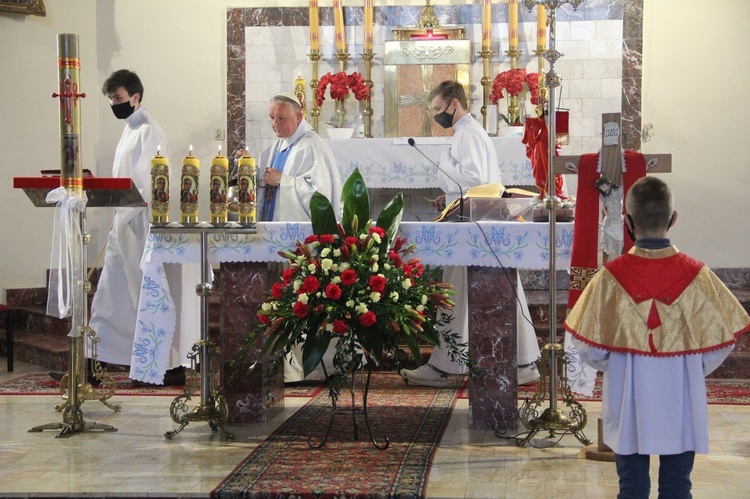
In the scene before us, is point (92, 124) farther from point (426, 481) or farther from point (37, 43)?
point (426, 481)

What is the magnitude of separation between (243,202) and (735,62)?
219 inches

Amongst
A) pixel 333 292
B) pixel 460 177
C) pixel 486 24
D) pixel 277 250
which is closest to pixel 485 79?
pixel 486 24

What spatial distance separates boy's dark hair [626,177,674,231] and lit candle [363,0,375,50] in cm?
582

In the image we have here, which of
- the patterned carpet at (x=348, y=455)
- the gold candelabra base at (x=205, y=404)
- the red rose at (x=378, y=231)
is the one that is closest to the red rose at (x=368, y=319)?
the red rose at (x=378, y=231)

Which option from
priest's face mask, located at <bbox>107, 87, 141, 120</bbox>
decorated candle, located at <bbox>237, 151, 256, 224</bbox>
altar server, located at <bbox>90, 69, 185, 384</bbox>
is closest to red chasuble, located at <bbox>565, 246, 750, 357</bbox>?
decorated candle, located at <bbox>237, 151, 256, 224</bbox>

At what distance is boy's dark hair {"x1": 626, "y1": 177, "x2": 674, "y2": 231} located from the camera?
3822 millimetres

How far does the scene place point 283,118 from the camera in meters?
6.68

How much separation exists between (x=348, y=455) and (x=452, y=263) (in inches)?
46.4

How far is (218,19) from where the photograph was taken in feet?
32.0

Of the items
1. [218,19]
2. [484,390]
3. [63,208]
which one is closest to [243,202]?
[63,208]

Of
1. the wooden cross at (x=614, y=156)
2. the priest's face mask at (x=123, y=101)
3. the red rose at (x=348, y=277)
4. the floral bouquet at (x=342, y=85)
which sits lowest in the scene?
the red rose at (x=348, y=277)

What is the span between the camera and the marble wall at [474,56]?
30.7ft

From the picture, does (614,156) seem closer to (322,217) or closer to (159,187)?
(322,217)

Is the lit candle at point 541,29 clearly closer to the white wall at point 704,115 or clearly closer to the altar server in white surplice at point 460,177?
the white wall at point 704,115
